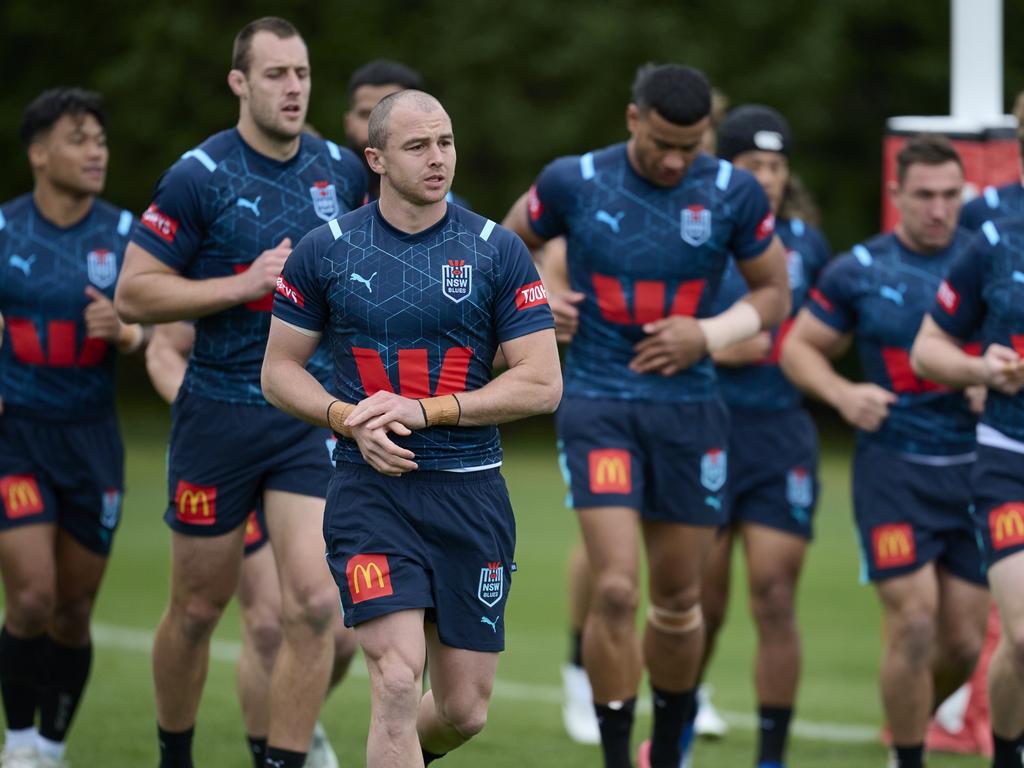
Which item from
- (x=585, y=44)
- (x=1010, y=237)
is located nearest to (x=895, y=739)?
(x=1010, y=237)

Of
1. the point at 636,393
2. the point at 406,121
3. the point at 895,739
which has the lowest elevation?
the point at 895,739

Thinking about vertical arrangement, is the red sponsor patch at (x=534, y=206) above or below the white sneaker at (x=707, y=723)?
above

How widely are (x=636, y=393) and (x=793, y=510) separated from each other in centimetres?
163

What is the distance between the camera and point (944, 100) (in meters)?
26.5

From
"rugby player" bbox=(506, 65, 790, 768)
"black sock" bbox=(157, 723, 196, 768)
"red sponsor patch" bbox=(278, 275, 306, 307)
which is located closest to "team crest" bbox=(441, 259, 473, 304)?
"red sponsor patch" bbox=(278, 275, 306, 307)

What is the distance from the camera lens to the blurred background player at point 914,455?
7.78 m

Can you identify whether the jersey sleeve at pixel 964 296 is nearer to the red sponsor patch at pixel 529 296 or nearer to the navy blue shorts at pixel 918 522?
the navy blue shorts at pixel 918 522

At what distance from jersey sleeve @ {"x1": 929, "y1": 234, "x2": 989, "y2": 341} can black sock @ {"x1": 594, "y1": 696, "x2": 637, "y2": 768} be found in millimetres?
1994

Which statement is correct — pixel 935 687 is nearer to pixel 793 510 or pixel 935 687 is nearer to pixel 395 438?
pixel 793 510

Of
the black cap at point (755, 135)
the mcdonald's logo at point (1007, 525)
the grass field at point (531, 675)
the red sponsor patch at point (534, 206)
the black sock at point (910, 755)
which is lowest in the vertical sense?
the grass field at point (531, 675)

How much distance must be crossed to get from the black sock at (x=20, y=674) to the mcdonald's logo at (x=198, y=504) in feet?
4.66

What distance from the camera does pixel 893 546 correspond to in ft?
25.8

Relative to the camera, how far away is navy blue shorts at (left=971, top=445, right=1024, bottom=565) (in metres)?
6.60

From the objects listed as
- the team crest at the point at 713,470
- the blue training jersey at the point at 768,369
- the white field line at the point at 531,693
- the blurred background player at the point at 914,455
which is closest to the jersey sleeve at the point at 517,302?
the team crest at the point at 713,470
